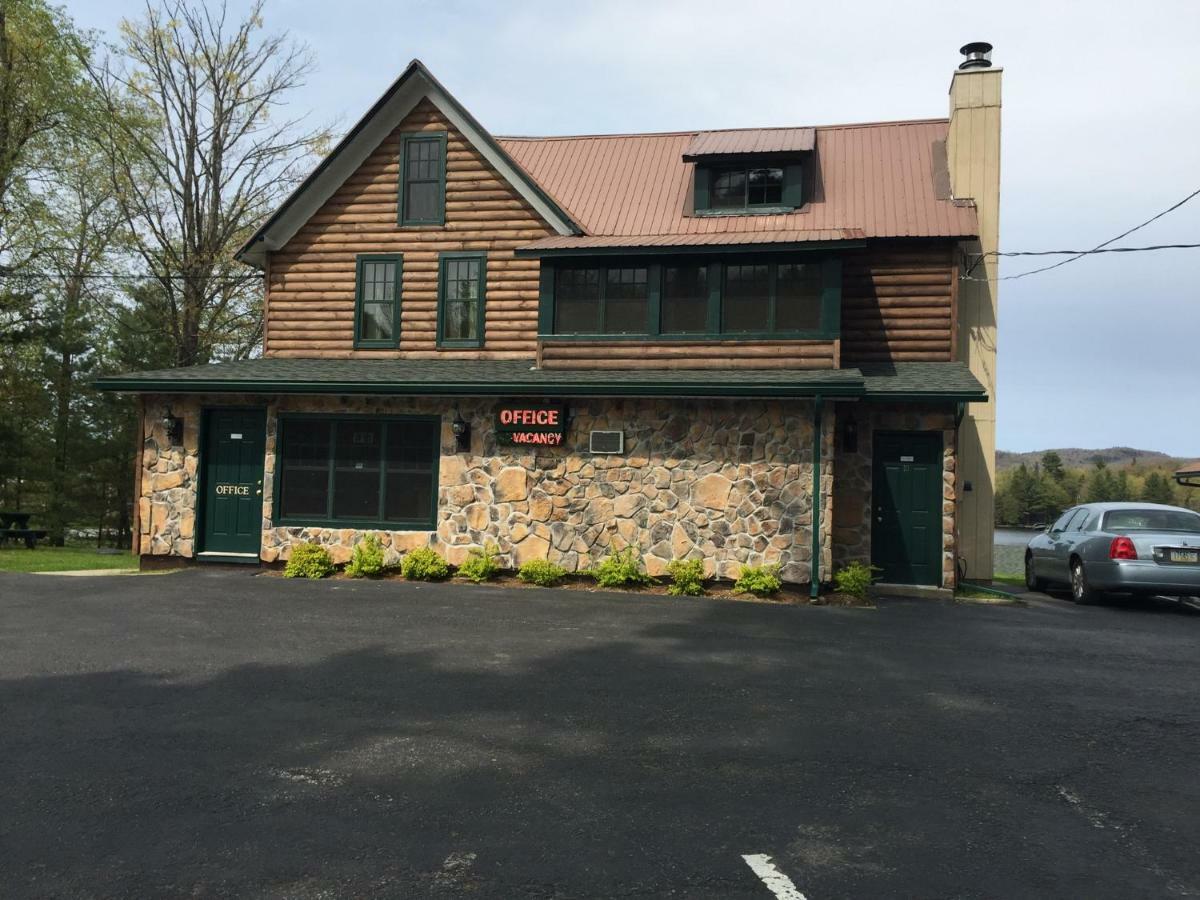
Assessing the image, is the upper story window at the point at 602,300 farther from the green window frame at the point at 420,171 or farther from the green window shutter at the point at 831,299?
the green window frame at the point at 420,171


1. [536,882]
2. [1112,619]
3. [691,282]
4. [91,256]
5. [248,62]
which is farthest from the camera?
[91,256]

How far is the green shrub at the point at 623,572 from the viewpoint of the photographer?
13.2 metres

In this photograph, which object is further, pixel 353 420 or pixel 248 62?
pixel 248 62

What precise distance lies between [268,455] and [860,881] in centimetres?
1322

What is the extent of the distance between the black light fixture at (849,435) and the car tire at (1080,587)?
3.81 metres

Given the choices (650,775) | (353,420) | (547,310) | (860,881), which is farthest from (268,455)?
(860,881)

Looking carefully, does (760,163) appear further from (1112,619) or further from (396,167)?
(1112,619)

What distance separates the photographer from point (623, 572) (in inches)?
519

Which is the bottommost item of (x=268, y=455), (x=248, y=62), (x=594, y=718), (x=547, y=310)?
(x=594, y=718)

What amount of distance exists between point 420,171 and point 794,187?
7.34 metres

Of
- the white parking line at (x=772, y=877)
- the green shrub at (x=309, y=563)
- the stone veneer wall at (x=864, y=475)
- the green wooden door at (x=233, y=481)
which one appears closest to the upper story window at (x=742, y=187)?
the stone veneer wall at (x=864, y=475)

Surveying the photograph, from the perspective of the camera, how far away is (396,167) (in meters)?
16.5

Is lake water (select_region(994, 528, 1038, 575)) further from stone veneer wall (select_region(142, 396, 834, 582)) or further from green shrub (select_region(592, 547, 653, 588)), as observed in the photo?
green shrub (select_region(592, 547, 653, 588))

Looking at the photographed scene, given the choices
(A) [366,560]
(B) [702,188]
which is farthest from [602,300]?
(A) [366,560]
